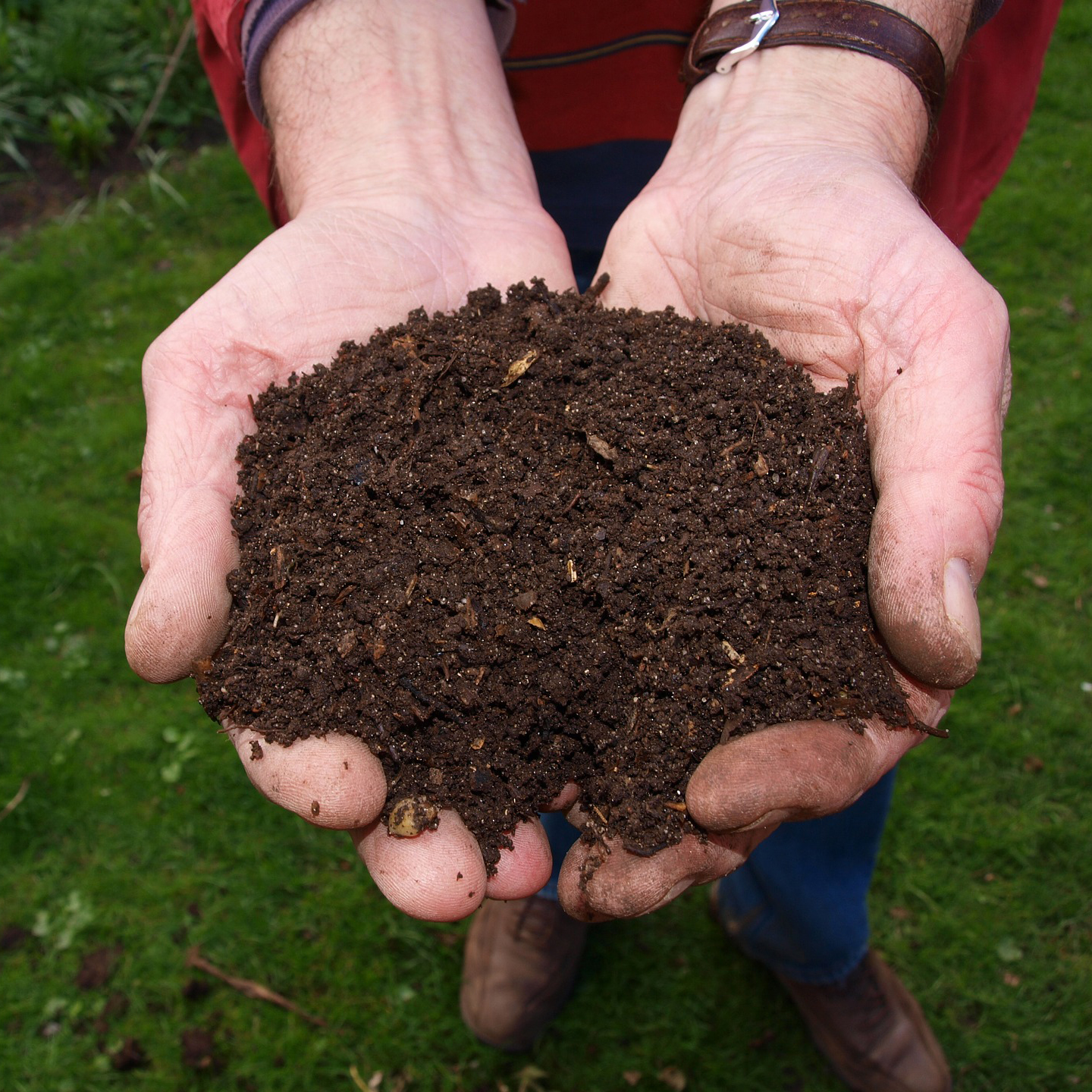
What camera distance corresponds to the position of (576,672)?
1.92 meters

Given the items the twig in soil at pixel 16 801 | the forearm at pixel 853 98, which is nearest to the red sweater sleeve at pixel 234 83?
the forearm at pixel 853 98

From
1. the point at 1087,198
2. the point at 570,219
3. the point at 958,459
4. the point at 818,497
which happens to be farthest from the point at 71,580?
the point at 1087,198

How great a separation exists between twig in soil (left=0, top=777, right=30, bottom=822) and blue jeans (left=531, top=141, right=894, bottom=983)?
2245 millimetres

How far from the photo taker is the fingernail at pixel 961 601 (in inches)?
65.5

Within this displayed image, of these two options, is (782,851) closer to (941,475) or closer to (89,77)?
(941,475)

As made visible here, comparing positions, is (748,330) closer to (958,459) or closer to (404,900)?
(958,459)

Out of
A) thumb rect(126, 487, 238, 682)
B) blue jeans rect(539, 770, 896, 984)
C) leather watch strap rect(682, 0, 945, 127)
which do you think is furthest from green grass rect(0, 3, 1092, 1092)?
leather watch strap rect(682, 0, 945, 127)

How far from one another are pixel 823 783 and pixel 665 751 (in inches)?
12.6

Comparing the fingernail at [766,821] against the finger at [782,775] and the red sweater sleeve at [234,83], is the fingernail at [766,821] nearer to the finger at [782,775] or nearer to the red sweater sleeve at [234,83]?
the finger at [782,775]

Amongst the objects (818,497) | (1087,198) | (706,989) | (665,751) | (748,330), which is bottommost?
(706,989)

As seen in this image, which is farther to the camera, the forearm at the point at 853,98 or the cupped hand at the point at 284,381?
the forearm at the point at 853,98

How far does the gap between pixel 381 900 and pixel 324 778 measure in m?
1.95

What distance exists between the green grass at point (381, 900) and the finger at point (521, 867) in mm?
1715

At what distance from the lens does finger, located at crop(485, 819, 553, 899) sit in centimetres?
195
